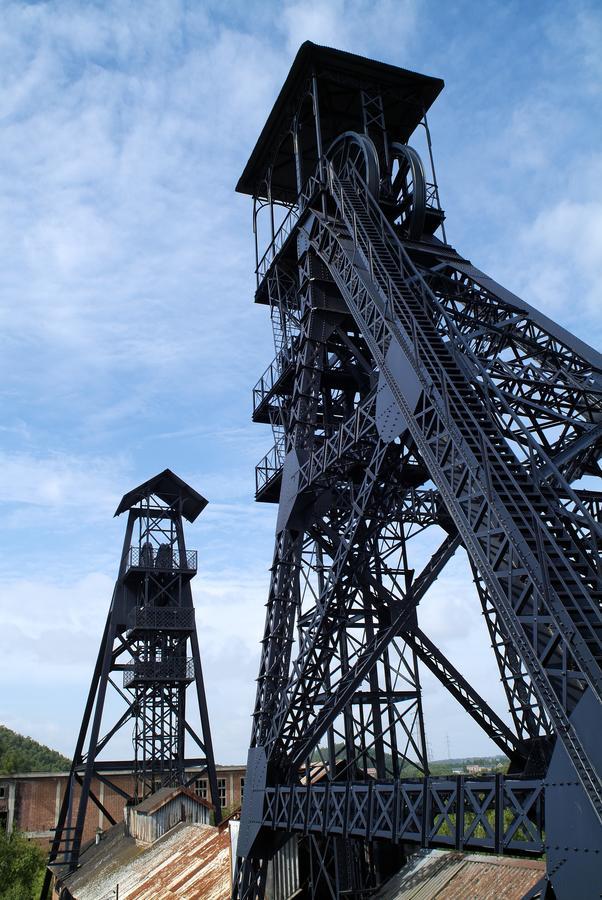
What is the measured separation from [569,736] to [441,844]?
97.1 inches

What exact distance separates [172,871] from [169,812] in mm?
5047

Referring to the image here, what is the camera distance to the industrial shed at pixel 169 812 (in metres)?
21.1

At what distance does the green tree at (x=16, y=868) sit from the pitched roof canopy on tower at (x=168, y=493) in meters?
12.3

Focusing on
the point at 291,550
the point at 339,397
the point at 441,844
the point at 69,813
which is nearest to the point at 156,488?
the point at 69,813

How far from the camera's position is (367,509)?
38.0 feet

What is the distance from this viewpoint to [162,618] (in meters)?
26.0

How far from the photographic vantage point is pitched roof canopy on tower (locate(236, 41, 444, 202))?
15680 millimetres

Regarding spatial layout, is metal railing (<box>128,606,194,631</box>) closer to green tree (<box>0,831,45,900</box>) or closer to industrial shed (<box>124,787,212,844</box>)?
industrial shed (<box>124,787,212,844</box>)

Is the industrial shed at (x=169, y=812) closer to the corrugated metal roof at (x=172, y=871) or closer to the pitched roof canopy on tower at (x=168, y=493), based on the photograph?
the corrugated metal roof at (x=172, y=871)

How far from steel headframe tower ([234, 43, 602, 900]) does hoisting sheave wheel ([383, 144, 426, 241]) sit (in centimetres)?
5

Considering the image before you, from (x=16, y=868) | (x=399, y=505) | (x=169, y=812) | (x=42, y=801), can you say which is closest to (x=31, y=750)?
(x=42, y=801)

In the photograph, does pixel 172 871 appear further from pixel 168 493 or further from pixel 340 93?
pixel 340 93

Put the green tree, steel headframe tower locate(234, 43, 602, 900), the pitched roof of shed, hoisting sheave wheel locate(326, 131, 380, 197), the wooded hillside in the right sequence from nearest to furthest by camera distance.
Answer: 1. steel headframe tower locate(234, 43, 602, 900)
2. hoisting sheave wheel locate(326, 131, 380, 197)
3. the pitched roof of shed
4. the green tree
5. the wooded hillside

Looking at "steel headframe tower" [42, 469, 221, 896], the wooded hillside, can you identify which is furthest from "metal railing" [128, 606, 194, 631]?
the wooded hillside
